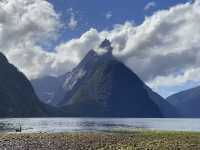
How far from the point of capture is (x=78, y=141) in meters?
61.2

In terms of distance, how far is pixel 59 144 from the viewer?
58094 millimetres

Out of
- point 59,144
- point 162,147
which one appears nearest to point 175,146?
point 162,147

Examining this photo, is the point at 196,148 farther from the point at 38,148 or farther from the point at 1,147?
the point at 1,147

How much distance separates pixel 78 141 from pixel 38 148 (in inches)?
339

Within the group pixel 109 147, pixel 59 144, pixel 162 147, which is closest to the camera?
pixel 162 147

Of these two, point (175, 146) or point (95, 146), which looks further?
point (95, 146)

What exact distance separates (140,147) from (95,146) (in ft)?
22.1

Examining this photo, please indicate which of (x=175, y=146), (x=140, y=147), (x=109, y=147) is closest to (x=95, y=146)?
(x=109, y=147)

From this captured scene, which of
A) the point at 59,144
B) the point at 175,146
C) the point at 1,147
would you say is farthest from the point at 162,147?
the point at 1,147

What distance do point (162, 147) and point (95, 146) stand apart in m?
9.10

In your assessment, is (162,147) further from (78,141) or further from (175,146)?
(78,141)

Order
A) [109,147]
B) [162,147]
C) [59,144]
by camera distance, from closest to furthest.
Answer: [162,147] < [109,147] < [59,144]

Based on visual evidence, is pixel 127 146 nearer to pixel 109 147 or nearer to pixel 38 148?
pixel 109 147

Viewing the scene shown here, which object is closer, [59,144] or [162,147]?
[162,147]
